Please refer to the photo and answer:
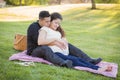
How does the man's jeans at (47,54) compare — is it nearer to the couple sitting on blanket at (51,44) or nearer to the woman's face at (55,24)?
the couple sitting on blanket at (51,44)

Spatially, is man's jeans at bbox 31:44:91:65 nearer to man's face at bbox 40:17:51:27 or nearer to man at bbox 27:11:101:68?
man at bbox 27:11:101:68

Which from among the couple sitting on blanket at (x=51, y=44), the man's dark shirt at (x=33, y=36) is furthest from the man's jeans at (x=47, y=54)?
the man's dark shirt at (x=33, y=36)

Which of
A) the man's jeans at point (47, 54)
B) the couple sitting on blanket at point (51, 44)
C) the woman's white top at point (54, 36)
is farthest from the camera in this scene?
the woman's white top at point (54, 36)

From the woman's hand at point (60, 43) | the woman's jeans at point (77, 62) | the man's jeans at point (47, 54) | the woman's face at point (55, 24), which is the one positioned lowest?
the woman's jeans at point (77, 62)

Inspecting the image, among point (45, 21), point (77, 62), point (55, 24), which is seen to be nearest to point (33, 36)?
point (45, 21)

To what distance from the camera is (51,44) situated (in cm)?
559

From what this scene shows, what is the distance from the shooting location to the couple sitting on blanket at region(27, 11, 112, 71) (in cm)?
534

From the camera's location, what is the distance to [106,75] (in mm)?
4988

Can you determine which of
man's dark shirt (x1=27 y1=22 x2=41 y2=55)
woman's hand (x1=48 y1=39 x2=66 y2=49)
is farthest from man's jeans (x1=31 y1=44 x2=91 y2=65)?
woman's hand (x1=48 y1=39 x2=66 y2=49)

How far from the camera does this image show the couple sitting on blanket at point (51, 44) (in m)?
5.34

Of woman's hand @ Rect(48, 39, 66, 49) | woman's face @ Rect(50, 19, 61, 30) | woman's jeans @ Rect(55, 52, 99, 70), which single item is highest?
woman's face @ Rect(50, 19, 61, 30)

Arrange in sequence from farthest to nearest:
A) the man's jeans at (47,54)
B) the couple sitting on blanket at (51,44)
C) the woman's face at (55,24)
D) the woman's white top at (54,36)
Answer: the woman's face at (55,24)
the woman's white top at (54,36)
the couple sitting on blanket at (51,44)
the man's jeans at (47,54)

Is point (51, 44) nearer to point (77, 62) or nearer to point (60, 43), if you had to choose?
point (60, 43)

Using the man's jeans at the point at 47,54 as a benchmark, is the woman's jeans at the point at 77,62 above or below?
below
